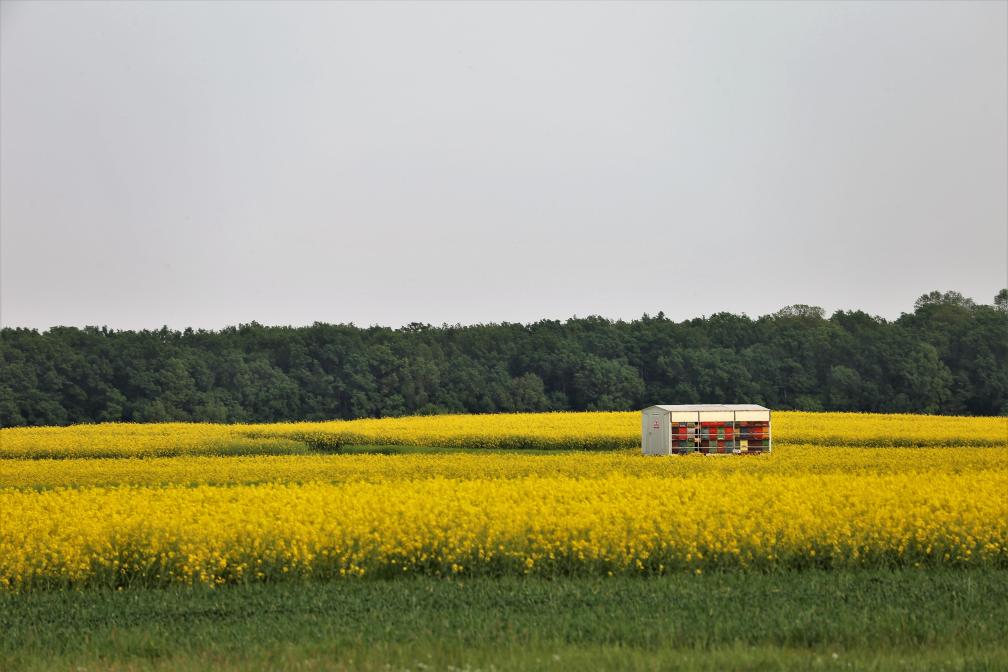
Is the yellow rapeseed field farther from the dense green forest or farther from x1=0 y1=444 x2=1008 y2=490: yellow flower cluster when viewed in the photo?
the dense green forest

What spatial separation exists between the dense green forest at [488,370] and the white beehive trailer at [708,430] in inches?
1457

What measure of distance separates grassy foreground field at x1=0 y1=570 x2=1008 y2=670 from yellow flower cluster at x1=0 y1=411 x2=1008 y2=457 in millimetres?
25936

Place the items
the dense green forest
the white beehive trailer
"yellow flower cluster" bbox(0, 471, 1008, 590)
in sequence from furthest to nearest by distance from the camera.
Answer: the dense green forest < the white beehive trailer < "yellow flower cluster" bbox(0, 471, 1008, 590)

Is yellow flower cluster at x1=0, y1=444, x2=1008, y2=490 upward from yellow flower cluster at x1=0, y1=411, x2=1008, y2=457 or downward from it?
downward

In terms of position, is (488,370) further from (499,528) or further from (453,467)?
(499,528)

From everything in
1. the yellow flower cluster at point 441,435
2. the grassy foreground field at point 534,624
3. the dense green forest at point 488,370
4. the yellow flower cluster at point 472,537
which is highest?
the dense green forest at point 488,370

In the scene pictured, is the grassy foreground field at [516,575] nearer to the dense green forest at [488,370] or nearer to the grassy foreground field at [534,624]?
the grassy foreground field at [534,624]

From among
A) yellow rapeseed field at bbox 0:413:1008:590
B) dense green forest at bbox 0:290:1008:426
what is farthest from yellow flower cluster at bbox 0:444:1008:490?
dense green forest at bbox 0:290:1008:426

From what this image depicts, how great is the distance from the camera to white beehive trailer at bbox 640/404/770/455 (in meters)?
34.5

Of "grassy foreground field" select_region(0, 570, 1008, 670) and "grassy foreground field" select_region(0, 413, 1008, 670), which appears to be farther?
"grassy foreground field" select_region(0, 413, 1008, 670)

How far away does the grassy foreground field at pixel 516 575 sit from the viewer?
1073 centimetres

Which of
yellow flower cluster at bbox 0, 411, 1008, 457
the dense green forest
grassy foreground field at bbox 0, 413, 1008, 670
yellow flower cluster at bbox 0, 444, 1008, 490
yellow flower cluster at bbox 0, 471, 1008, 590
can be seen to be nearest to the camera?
grassy foreground field at bbox 0, 413, 1008, 670

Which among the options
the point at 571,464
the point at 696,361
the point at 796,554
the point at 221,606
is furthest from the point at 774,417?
the point at 221,606

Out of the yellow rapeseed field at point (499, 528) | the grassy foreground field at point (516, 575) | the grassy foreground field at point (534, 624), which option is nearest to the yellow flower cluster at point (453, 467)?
the yellow rapeseed field at point (499, 528)
